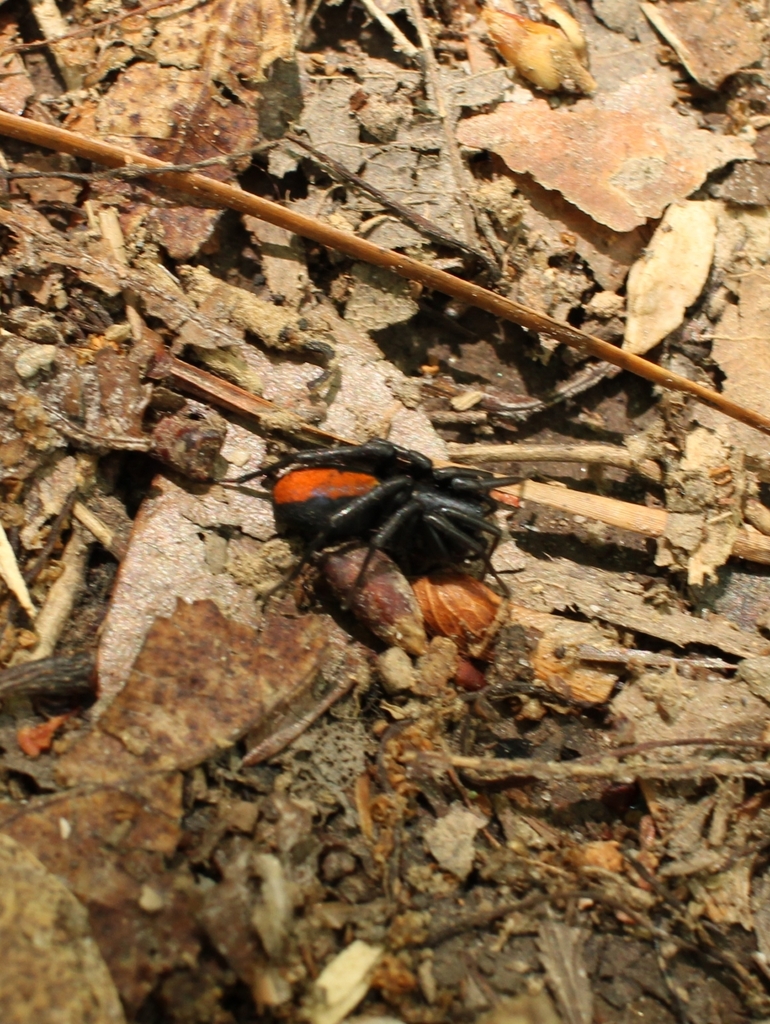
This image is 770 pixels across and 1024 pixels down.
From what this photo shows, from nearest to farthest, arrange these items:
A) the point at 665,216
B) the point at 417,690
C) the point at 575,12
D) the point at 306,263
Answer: the point at 417,690, the point at 306,263, the point at 665,216, the point at 575,12

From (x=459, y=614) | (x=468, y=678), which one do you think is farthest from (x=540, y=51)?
(x=468, y=678)

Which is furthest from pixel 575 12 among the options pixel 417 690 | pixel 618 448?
pixel 417 690

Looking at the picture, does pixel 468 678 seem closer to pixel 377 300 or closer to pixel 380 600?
pixel 380 600

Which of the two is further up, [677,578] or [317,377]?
[317,377]

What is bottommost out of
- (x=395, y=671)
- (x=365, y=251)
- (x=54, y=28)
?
(x=395, y=671)

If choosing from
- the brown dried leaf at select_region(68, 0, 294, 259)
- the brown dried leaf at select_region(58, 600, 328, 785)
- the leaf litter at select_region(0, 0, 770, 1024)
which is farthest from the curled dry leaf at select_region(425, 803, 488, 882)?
the brown dried leaf at select_region(68, 0, 294, 259)

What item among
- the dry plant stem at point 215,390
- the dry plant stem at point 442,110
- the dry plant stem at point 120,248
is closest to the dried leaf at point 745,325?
the dry plant stem at point 442,110

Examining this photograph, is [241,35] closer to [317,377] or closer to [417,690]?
[317,377]

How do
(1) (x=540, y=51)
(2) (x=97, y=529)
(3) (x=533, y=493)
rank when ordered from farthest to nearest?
(1) (x=540, y=51), (3) (x=533, y=493), (2) (x=97, y=529)
